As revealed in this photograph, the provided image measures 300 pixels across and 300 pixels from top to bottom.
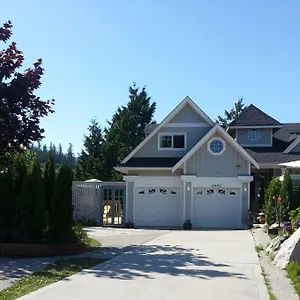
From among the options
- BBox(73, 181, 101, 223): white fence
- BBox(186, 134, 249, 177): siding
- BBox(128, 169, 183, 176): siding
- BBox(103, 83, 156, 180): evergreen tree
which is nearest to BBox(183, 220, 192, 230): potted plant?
BBox(186, 134, 249, 177): siding

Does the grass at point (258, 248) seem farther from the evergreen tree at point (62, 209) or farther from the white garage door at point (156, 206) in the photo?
the white garage door at point (156, 206)

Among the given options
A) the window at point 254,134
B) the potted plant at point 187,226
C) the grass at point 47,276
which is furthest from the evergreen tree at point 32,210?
the window at point 254,134

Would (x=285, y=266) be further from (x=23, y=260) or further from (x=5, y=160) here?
(x=5, y=160)

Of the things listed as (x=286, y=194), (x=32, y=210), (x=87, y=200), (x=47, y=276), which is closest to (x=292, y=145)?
(x=286, y=194)

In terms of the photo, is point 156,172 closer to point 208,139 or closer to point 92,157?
point 208,139

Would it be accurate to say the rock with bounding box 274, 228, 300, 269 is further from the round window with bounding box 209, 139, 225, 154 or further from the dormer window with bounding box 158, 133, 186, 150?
the dormer window with bounding box 158, 133, 186, 150

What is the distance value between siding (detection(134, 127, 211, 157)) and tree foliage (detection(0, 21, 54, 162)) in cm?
1291

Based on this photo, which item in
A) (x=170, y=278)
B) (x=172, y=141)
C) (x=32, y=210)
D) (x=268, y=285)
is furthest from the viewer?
(x=172, y=141)

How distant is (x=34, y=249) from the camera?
1358cm

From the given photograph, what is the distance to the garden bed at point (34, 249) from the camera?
13.6 metres

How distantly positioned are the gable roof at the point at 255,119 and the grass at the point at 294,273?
20368mm

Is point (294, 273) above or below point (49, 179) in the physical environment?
below

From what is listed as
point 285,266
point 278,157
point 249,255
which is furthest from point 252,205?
point 285,266

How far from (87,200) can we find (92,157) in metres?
25.6
